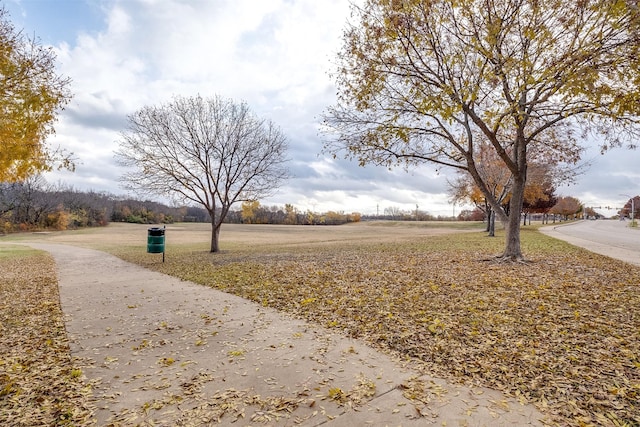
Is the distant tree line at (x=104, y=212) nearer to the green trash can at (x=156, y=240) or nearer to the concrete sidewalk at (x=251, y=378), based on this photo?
the green trash can at (x=156, y=240)

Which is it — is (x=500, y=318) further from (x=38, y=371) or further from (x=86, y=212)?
(x=86, y=212)

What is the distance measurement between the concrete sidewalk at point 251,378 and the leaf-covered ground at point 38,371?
167 mm

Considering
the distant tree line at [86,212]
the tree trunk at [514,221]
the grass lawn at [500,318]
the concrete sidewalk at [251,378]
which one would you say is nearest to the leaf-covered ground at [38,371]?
the concrete sidewalk at [251,378]

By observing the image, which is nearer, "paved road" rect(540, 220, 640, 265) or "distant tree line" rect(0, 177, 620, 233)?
"paved road" rect(540, 220, 640, 265)

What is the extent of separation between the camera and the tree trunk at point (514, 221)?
11250 millimetres

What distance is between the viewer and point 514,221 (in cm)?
1148

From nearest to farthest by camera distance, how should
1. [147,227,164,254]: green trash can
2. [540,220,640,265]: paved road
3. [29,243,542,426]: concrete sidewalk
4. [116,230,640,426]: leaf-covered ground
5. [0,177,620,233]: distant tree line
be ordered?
[29,243,542,426]: concrete sidewalk → [116,230,640,426]: leaf-covered ground → [147,227,164,254]: green trash can → [540,220,640,265]: paved road → [0,177,620,233]: distant tree line

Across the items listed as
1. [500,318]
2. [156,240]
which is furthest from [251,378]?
[156,240]

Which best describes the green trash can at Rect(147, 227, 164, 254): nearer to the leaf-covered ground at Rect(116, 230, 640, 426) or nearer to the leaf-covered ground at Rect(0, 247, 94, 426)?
the leaf-covered ground at Rect(116, 230, 640, 426)

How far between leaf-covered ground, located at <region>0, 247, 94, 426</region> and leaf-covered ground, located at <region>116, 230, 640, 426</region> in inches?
130

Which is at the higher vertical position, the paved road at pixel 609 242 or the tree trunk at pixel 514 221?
the tree trunk at pixel 514 221

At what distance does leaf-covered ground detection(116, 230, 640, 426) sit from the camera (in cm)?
335

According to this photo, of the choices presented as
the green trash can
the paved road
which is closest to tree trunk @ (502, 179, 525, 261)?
the paved road

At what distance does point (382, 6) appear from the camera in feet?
32.5
